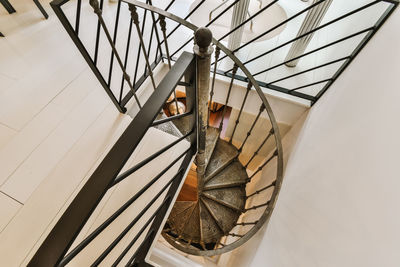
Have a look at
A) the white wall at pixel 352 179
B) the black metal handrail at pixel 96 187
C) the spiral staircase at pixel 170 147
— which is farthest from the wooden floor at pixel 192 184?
the black metal handrail at pixel 96 187

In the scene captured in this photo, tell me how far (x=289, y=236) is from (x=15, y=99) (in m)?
2.31

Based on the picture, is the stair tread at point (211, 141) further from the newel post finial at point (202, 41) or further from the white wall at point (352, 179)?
the newel post finial at point (202, 41)

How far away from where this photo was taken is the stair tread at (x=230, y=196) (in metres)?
2.55

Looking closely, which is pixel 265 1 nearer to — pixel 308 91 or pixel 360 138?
pixel 308 91

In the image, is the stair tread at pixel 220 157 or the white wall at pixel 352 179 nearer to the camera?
the white wall at pixel 352 179

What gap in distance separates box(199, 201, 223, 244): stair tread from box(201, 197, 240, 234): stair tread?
7 cm

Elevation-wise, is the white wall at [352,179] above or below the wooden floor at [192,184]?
below

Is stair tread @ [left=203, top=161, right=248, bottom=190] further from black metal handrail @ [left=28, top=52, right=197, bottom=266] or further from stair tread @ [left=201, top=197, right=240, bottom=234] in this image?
black metal handrail @ [left=28, top=52, right=197, bottom=266]

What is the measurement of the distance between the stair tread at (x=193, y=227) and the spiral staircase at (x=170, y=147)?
0.5 inches

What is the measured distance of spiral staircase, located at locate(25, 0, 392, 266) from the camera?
0.53m

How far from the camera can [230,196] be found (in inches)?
102

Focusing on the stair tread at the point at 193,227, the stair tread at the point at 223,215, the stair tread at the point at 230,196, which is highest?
the stair tread at the point at 230,196

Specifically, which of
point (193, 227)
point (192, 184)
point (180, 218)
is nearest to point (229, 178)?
point (193, 227)

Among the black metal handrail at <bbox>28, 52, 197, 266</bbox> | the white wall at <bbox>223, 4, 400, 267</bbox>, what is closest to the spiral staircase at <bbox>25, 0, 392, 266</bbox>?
the black metal handrail at <bbox>28, 52, 197, 266</bbox>
